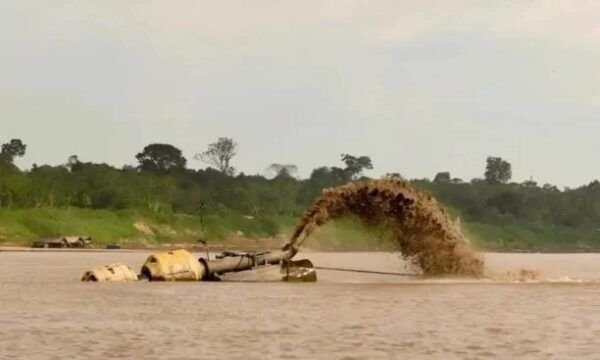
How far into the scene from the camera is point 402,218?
48812 mm

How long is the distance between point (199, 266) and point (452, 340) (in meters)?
20.4

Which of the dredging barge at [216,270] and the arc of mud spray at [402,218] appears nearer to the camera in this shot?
the dredging barge at [216,270]

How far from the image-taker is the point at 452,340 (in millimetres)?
27438

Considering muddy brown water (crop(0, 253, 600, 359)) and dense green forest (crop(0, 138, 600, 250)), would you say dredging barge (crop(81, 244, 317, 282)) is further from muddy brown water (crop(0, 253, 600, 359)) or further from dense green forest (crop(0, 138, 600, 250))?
dense green forest (crop(0, 138, 600, 250))

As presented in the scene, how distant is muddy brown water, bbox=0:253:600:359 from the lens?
83.5 ft

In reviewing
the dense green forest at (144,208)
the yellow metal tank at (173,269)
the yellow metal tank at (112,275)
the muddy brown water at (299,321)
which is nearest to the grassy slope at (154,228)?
the dense green forest at (144,208)

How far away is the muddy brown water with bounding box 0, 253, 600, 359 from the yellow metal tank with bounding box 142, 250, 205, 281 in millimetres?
946

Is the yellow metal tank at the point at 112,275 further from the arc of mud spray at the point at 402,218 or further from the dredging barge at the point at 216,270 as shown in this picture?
the arc of mud spray at the point at 402,218

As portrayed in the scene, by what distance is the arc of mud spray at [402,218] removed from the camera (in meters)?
48.5

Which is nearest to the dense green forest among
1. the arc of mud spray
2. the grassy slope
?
the grassy slope

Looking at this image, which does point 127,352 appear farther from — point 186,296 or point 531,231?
point 531,231

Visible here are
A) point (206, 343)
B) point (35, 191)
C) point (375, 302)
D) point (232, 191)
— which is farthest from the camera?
point (232, 191)

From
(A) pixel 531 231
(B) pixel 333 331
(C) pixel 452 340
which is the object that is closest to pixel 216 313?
(B) pixel 333 331

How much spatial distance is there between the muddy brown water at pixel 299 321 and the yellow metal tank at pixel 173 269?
0.95m
